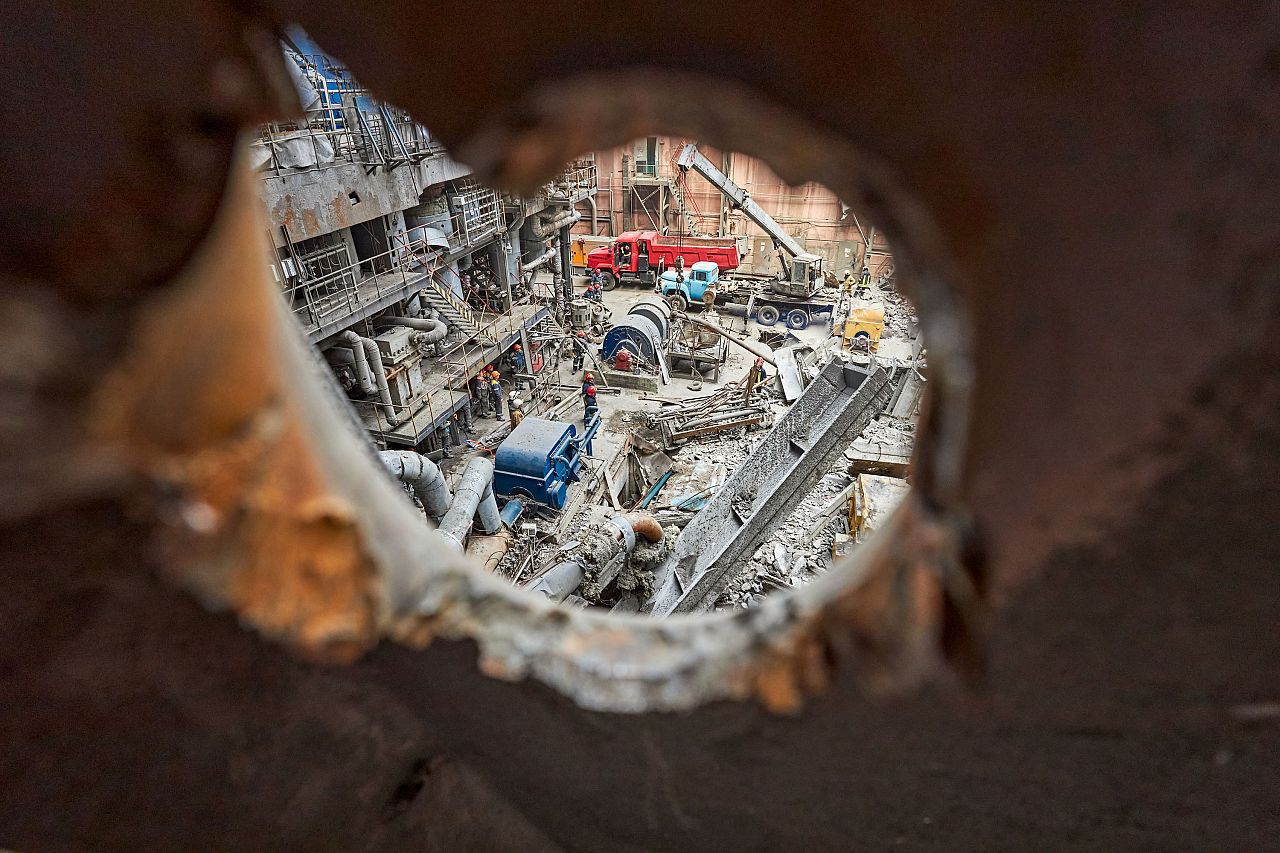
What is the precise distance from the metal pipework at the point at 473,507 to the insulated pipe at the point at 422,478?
0.33 meters

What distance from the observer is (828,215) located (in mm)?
16484

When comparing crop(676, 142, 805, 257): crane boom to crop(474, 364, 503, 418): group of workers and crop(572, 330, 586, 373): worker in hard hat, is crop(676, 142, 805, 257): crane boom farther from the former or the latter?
crop(474, 364, 503, 418): group of workers

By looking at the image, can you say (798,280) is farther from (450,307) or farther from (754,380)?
(450,307)

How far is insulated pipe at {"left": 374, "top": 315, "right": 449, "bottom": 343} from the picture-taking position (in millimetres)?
8320

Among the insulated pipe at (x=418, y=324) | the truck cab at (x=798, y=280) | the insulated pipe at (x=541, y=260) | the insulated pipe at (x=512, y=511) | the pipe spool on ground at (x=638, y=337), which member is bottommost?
the insulated pipe at (x=512, y=511)

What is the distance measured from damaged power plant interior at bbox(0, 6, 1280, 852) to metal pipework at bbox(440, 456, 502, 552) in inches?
200

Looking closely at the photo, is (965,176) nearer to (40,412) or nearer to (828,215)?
(40,412)

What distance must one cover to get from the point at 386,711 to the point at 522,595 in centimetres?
45

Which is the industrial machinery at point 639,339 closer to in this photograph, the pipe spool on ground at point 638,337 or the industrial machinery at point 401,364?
the pipe spool on ground at point 638,337

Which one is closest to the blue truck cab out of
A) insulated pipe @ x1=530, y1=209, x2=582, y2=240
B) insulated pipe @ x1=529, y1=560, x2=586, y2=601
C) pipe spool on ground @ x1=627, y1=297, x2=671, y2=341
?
pipe spool on ground @ x1=627, y1=297, x2=671, y2=341

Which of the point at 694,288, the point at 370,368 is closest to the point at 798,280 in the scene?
the point at 694,288

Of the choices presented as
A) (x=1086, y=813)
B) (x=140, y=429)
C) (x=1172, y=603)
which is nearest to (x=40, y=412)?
(x=140, y=429)

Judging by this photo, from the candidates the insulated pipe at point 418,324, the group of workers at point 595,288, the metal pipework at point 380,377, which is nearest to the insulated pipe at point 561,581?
the metal pipework at point 380,377

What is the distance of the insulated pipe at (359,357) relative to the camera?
23.8 ft
